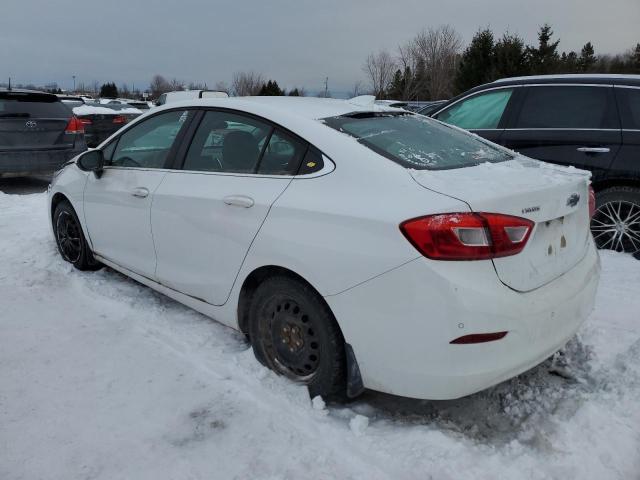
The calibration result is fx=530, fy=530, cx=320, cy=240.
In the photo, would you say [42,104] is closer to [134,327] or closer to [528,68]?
[134,327]

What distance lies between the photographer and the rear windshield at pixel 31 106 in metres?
7.62

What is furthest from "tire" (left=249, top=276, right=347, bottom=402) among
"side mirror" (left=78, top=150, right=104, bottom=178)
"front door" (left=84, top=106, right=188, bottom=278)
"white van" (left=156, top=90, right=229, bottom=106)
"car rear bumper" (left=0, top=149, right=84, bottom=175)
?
"car rear bumper" (left=0, top=149, right=84, bottom=175)

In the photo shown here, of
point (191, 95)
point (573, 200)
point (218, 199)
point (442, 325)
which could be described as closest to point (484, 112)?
Answer: point (573, 200)

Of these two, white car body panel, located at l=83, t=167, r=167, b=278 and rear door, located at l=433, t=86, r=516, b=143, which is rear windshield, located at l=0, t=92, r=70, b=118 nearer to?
white car body panel, located at l=83, t=167, r=167, b=278

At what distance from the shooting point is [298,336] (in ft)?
9.14

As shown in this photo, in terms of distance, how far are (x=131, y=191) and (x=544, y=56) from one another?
A: 3453 cm

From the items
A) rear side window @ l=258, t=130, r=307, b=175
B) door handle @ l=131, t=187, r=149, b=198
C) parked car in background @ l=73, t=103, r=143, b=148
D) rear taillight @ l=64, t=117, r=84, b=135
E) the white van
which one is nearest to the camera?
rear side window @ l=258, t=130, r=307, b=175

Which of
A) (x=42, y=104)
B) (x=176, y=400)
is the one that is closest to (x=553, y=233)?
(x=176, y=400)

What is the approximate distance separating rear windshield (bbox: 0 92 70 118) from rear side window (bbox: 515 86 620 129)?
6.77 m

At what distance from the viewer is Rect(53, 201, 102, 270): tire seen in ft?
14.8

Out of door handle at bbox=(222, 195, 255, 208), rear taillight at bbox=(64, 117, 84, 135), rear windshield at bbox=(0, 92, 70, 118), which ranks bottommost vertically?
door handle at bbox=(222, 195, 255, 208)

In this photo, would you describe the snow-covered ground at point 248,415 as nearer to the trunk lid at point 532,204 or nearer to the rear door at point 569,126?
the trunk lid at point 532,204

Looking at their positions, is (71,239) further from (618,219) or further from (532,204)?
(618,219)

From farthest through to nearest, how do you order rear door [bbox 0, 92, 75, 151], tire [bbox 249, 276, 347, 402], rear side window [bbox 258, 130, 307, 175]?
rear door [bbox 0, 92, 75, 151], rear side window [bbox 258, 130, 307, 175], tire [bbox 249, 276, 347, 402]
